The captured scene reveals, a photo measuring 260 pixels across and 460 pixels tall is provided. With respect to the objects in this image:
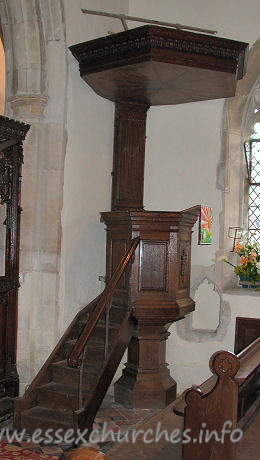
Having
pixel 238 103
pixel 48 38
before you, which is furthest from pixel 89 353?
pixel 238 103

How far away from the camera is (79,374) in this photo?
3.61 m

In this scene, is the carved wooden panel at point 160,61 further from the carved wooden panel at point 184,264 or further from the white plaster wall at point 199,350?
the white plaster wall at point 199,350

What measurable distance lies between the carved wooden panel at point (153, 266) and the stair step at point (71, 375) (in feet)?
2.66

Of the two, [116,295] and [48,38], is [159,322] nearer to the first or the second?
[116,295]

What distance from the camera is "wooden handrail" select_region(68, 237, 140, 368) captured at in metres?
3.53

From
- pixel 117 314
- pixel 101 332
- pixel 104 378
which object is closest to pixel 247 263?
pixel 117 314

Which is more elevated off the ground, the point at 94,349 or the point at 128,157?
the point at 128,157

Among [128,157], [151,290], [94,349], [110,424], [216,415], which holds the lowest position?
[110,424]

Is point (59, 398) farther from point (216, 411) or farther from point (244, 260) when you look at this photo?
point (244, 260)

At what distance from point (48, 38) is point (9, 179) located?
4.42 ft

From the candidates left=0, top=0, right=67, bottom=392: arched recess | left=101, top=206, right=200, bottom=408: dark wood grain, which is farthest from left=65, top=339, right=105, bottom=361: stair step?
left=101, top=206, right=200, bottom=408: dark wood grain

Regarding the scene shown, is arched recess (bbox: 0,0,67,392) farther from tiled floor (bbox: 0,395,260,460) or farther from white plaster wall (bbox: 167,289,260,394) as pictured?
white plaster wall (bbox: 167,289,260,394)

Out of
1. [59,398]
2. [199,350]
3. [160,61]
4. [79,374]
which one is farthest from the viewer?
[199,350]

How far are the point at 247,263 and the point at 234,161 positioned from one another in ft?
3.94
